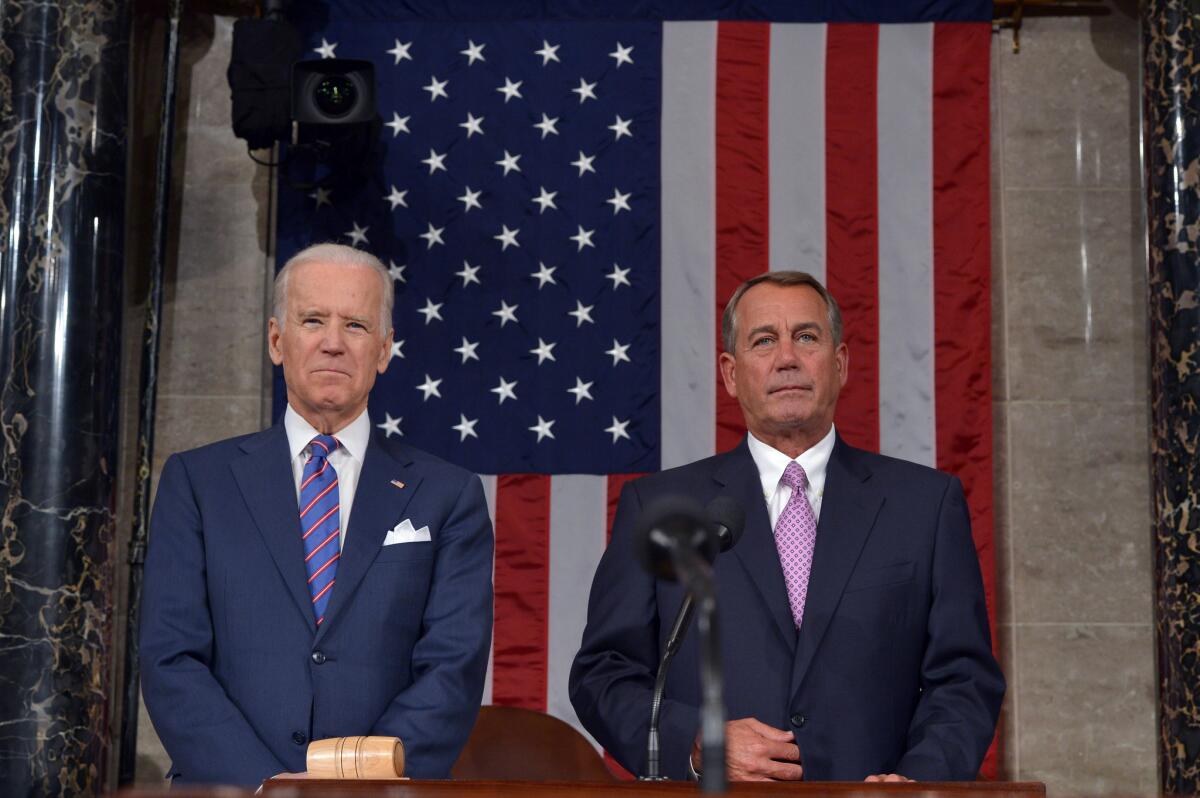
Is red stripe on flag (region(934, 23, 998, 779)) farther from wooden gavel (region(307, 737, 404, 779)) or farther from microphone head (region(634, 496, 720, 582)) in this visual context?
microphone head (region(634, 496, 720, 582))

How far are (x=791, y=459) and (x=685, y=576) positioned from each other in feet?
5.43

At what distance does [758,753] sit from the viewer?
2.67 meters

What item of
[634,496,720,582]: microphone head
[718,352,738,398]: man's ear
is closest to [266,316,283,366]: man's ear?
[718,352,738,398]: man's ear

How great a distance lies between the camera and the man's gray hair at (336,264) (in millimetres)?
3066

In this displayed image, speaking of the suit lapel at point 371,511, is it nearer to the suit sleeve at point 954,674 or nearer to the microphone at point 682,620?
the microphone at point 682,620

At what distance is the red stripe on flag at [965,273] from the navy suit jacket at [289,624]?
2441mm

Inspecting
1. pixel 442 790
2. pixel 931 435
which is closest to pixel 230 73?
pixel 931 435

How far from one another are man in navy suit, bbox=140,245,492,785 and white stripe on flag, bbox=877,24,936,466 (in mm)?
2288

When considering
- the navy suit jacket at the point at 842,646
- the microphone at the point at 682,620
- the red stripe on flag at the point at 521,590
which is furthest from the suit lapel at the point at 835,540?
the red stripe on flag at the point at 521,590

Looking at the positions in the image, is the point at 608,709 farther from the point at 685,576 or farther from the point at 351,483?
the point at 685,576

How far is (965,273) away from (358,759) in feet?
11.0

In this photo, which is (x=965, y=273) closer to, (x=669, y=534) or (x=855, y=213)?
(x=855, y=213)

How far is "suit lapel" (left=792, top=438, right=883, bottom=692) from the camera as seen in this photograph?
2.87 metres

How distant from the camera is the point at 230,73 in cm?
487
